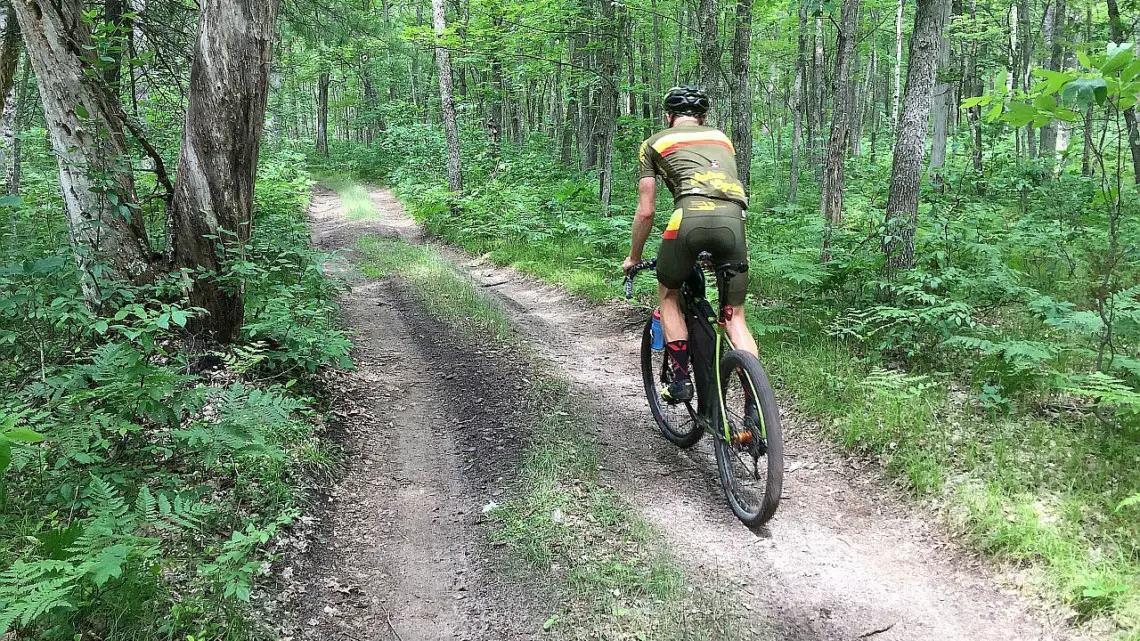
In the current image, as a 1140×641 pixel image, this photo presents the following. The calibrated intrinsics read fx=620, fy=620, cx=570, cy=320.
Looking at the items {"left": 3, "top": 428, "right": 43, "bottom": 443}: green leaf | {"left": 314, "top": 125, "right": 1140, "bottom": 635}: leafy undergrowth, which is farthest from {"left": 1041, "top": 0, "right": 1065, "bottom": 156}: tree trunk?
{"left": 3, "top": 428, "right": 43, "bottom": 443}: green leaf

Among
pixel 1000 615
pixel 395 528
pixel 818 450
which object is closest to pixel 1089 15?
pixel 818 450

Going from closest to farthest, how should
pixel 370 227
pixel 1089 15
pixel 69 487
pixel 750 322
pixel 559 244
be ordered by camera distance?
pixel 69 487 < pixel 750 322 < pixel 559 244 < pixel 370 227 < pixel 1089 15

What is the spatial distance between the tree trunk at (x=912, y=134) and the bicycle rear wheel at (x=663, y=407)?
104 inches

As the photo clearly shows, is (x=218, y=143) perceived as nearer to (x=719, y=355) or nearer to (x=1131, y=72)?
(x=719, y=355)

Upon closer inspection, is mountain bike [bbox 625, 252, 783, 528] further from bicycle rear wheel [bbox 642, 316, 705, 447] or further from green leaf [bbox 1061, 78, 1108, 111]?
green leaf [bbox 1061, 78, 1108, 111]

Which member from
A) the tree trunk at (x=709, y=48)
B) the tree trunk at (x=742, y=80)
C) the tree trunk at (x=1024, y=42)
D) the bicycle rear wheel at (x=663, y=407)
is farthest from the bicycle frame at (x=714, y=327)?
the tree trunk at (x=1024, y=42)

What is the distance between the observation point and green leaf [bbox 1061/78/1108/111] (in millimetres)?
3002

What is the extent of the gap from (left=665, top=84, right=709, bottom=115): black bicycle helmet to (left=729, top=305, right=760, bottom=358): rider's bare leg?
4.34 ft

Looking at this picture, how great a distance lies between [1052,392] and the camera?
4438mm

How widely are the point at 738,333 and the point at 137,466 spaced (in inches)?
142

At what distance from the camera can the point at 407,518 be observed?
12.5 feet

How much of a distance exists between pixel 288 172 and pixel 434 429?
684 inches

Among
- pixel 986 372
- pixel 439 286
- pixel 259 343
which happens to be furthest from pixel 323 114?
pixel 986 372

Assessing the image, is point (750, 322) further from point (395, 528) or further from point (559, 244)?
point (559, 244)
